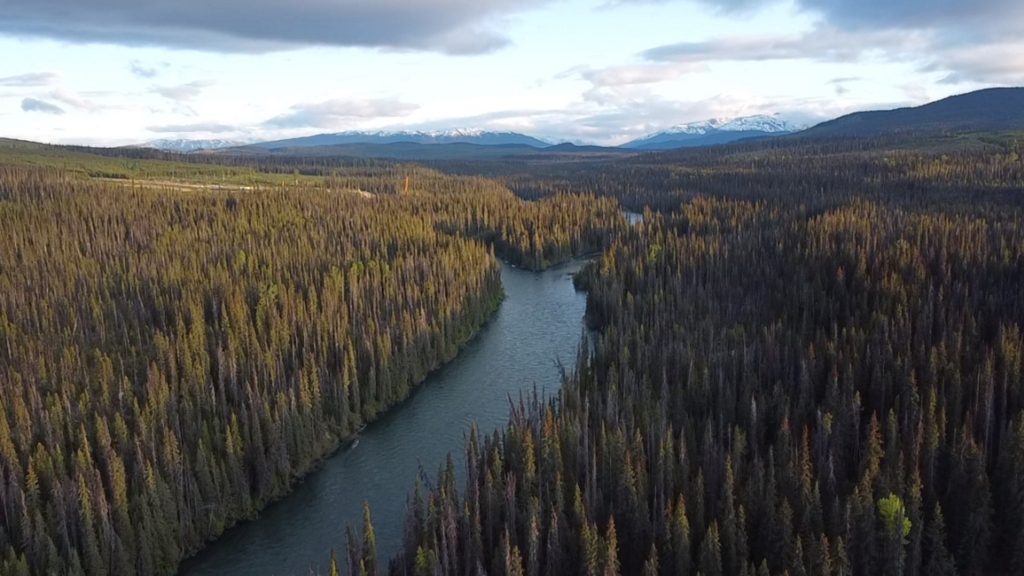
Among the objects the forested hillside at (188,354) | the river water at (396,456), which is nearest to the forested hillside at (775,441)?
the river water at (396,456)

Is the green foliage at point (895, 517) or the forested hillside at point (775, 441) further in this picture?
the forested hillside at point (775, 441)

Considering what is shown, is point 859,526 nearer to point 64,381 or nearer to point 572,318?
point 64,381

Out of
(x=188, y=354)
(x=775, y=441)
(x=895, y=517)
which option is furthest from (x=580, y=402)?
(x=188, y=354)

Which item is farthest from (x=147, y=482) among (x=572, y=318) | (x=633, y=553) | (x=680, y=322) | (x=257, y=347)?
(x=572, y=318)

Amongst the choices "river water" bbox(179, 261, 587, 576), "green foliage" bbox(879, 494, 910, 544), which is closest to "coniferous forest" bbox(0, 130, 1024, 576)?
"green foliage" bbox(879, 494, 910, 544)

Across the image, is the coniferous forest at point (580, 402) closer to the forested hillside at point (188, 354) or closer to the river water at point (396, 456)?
the forested hillside at point (188, 354)

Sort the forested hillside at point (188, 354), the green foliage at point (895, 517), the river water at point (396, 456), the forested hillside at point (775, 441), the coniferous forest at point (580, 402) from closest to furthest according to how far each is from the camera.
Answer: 1. the green foliage at point (895, 517)
2. the forested hillside at point (775, 441)
3. the coniferous forest at point (580, 402)
4. the forested hillside at point (188, 354)
5. the river water at point (396, 456)

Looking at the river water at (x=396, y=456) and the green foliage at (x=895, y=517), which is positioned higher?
the green foliage at (x=895, y=517)

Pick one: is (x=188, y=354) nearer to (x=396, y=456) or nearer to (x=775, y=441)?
(x=396, y=456)
